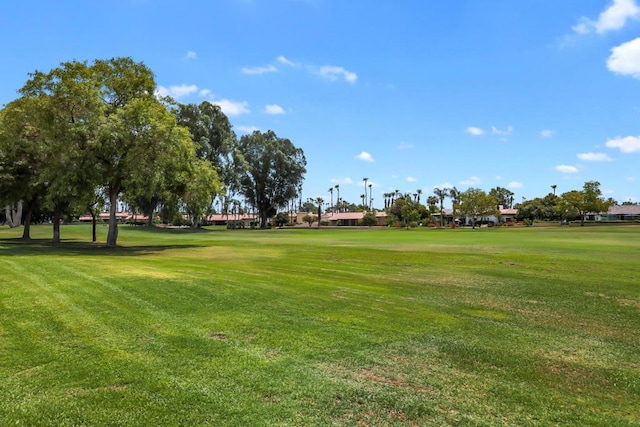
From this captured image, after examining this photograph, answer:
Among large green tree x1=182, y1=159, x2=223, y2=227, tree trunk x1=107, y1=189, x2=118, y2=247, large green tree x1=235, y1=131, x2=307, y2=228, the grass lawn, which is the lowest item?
the grass lawn

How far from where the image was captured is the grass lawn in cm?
512

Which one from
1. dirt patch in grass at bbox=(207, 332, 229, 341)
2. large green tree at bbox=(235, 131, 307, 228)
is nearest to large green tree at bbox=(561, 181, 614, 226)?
large green tree at bbox=(235, 131, 307, 228)

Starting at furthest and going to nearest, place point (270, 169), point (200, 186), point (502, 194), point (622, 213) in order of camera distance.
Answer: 1. point (502, 194)
2. point (622, 213)
3. point (270, 169)
4. point (200, 186)

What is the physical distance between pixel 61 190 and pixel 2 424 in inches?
1026

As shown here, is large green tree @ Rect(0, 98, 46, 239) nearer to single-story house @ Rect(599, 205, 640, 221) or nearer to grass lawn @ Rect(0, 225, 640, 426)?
grass lawn @ Rect(0, 225, 640, 426)

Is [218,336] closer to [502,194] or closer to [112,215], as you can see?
[112,215]

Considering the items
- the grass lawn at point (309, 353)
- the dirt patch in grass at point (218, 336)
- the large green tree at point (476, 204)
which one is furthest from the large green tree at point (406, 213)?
the dirt patch in grass at point (218, 336)

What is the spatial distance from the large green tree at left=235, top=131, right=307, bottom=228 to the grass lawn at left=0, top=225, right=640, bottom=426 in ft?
267

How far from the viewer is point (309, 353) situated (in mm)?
7016

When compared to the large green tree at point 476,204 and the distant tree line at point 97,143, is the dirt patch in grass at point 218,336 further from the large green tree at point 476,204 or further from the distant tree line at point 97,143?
the large green tree at point 476,204

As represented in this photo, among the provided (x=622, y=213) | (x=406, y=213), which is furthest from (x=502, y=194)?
(x=406, y=213)

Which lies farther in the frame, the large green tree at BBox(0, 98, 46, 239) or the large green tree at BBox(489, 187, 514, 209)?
the large green tree at BBox(489, 187, 514, 209)

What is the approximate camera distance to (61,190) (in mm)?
27109

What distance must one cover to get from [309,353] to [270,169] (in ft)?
291
